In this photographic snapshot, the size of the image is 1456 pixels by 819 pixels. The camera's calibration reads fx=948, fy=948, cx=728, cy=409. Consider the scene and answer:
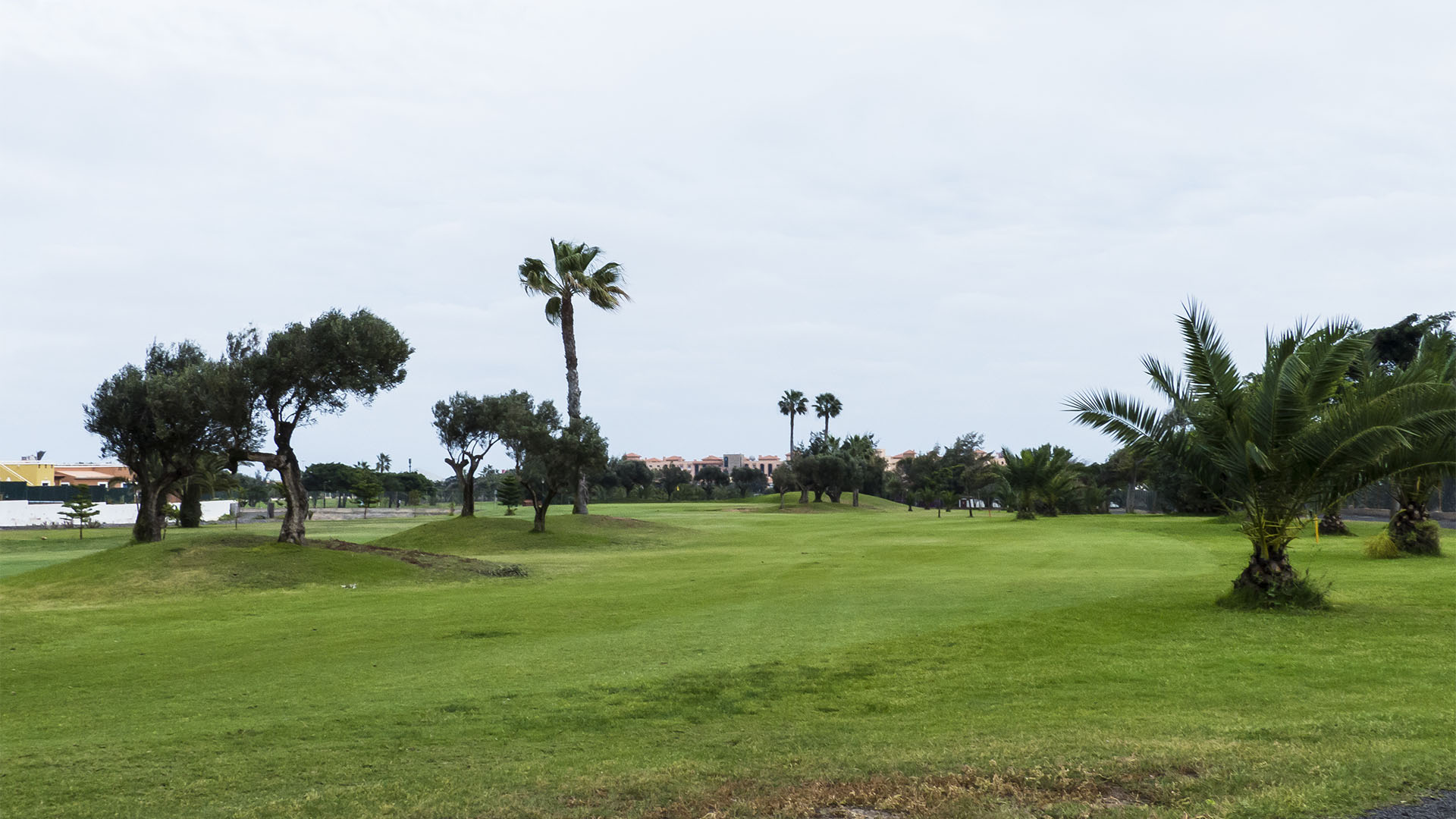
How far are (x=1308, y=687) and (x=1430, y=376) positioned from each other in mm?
11422

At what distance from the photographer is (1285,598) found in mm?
15250

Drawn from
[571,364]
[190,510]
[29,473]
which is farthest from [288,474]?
[29,473]

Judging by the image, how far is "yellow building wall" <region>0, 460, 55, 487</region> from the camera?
360 ft

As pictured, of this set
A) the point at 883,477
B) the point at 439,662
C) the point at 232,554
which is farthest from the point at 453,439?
the point at 883,477

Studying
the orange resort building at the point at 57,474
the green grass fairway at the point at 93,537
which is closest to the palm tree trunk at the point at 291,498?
the green grass fairway at the point at 93,537

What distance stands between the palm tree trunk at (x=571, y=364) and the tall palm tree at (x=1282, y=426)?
120 ft

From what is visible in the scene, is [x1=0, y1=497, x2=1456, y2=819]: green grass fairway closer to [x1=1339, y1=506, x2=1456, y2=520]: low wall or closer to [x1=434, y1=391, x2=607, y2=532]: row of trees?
[x1=434, y1=391, x2=607, y2=532]: row of trees

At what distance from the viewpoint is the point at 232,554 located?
25.1m

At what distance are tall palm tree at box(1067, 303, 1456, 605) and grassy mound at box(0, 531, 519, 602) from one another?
17.9m

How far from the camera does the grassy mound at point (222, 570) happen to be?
71.1ft

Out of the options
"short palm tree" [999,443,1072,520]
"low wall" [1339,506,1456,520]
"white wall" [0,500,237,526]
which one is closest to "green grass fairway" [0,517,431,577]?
"white wall" [0,500,237,526]

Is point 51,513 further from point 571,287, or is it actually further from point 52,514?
point 571,287

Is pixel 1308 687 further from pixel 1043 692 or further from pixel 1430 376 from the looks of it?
pixel 1430 376

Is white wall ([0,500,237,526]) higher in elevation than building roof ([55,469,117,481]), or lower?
lower
